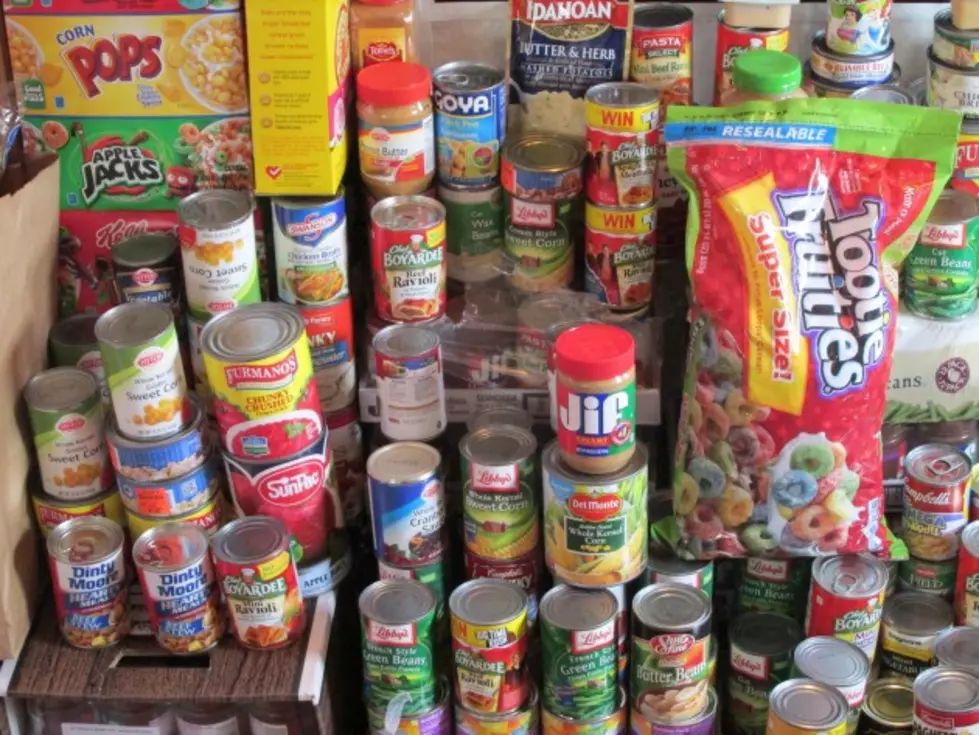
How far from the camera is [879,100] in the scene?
205 cm

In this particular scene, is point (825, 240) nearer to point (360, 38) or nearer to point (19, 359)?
point (360, 38)

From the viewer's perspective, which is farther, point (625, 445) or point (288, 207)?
point (288, 207)

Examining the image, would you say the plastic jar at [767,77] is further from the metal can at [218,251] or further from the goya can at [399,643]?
the goya can at [399,643]

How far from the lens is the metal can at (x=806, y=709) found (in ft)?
6.03

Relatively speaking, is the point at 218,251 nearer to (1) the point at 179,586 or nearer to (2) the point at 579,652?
(1) the point at 179,586

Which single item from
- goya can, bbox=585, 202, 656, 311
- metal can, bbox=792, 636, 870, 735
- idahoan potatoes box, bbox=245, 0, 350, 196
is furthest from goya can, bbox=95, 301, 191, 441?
metal can, bbox=792, 636, 870, 735

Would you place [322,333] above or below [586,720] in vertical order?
above

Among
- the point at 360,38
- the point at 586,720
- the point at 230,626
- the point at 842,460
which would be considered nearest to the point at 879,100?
the point at 842,460

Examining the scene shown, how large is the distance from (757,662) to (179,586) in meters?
0.82

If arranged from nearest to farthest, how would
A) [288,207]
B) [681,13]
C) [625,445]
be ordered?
[625,445] < [288,207] < [681,13]

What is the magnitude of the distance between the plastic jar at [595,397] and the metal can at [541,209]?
277 mm

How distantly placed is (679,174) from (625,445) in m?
0.37

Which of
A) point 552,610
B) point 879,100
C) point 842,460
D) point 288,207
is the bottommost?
point 552,610

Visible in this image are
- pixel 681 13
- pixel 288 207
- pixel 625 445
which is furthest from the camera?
pixel 681 13
